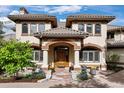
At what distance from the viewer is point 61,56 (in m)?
31.3

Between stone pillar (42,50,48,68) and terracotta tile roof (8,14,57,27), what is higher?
terracotta tile roof (8,14,57,27)

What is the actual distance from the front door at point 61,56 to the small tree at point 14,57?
8.83m

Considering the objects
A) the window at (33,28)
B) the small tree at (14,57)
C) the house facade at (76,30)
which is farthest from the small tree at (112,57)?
the small tree at (14,57)

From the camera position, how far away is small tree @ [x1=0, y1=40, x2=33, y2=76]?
22094 millimetres

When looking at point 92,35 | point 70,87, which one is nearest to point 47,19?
point 92,35

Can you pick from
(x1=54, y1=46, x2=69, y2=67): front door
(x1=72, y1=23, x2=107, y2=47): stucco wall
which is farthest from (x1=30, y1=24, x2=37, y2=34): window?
(x1=72, y1=23, x2=107, y2=47): stucco wall

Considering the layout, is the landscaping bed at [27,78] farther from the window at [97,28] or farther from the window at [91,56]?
the window at [97,28]

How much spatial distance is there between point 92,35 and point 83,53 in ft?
7.09

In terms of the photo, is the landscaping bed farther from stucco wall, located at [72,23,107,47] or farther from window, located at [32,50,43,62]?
stucco wall, located at [72,23,107,47]

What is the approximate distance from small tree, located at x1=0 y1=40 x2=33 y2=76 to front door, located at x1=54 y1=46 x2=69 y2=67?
8831 mm

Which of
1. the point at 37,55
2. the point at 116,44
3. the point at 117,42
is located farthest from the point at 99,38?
the point at 37,55

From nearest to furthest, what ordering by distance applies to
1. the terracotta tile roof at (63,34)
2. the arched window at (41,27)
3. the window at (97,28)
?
the terracotta tile roof at (63,34) < the window at (97,28) < the arched window at (41,27)

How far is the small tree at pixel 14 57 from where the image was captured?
Answer: 22.1 metres

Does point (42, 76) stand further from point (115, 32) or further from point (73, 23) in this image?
point (115, 32)
